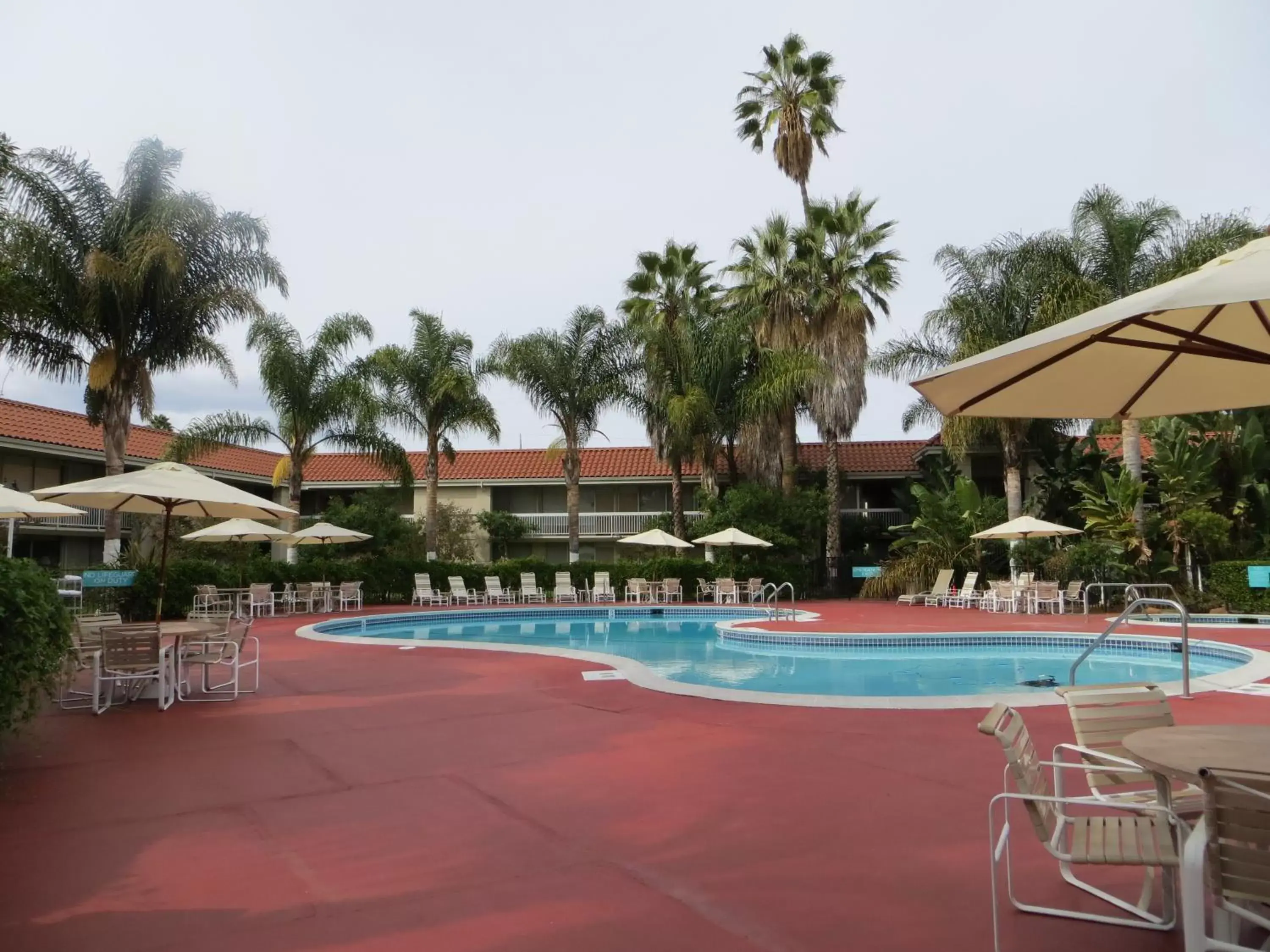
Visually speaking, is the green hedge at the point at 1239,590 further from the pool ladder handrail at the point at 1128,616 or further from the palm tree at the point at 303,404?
the palm tree at the point at 303,404

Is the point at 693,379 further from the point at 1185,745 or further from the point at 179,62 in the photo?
the point at 1185,745

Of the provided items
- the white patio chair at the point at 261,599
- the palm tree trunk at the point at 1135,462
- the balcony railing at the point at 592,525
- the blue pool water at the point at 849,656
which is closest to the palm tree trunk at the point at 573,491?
the balcony railing at the point at 592,525

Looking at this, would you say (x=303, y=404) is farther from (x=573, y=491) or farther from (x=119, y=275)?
(x=573, y=491)

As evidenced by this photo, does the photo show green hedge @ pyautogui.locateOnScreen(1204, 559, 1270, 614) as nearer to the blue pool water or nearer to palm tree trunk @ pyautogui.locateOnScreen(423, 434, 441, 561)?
the blue pool water

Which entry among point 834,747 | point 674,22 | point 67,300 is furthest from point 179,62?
point 834,747

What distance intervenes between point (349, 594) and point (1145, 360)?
22044 millimetres

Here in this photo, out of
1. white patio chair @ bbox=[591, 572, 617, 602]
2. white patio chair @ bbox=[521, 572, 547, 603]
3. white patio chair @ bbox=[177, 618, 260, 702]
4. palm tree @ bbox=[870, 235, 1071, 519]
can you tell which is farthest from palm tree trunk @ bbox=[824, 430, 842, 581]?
white patio chair @ bbox=[177, 618, 260, 702]

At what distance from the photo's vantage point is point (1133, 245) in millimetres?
21859

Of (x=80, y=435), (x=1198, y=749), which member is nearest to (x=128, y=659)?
(x=1198, y=749)

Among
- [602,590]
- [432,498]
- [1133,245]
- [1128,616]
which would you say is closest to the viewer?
[1128,616]

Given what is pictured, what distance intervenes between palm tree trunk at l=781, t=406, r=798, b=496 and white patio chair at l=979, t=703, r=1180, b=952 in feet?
83.6

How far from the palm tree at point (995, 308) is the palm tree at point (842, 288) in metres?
2.70

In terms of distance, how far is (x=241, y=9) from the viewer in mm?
11156

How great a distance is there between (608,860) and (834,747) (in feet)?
9.30
